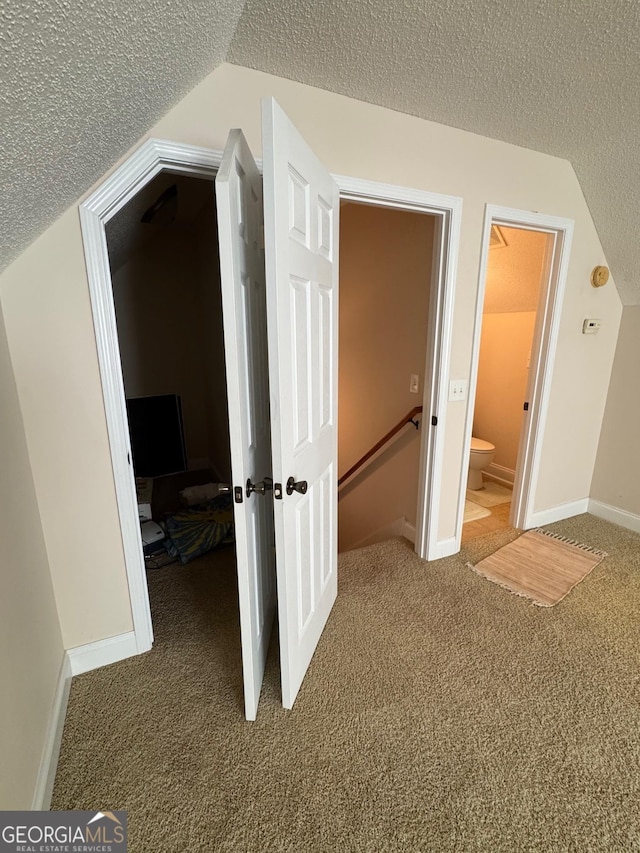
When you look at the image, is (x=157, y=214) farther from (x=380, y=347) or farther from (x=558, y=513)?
(x=558, y=513)

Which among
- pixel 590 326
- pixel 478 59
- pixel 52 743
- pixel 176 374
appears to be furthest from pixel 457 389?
pixel 176 374

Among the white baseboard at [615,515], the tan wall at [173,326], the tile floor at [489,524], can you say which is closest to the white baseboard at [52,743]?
the tan wall at [173,326]

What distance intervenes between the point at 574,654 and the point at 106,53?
8.37 feet

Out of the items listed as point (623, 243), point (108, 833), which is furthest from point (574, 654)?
point (623, 243)

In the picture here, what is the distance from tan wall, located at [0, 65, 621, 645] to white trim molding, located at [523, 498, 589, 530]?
1.10 meters

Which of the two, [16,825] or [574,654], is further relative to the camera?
[574,654]

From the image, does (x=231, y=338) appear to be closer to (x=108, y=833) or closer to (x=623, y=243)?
(x=108, y=833)

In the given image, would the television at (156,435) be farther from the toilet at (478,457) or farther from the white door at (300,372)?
the toilet at (478,457)

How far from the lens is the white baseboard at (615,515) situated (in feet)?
9.08

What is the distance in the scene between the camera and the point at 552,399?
264 centimetres

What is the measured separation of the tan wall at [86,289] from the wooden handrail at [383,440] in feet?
1.06

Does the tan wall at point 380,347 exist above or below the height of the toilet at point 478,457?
above

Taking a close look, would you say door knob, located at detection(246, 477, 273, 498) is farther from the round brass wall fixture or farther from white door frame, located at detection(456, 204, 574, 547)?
the round brass wall fixture

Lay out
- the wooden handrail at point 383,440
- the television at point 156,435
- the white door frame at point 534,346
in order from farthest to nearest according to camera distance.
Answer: the television at point 156,435, the wooden handrail at point 383,440, the white door frame at point 534,346
